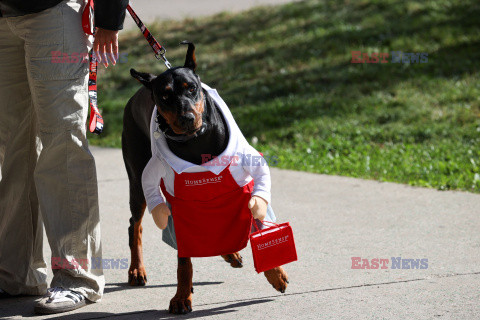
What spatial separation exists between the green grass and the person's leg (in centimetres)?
332

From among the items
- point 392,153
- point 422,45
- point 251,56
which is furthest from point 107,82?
point 392,153

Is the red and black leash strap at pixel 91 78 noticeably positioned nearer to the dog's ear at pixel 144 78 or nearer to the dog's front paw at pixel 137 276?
the dog's ear at pixel 144 78

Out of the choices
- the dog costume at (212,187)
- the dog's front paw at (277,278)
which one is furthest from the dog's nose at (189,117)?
the dog's front paw at (277,278)

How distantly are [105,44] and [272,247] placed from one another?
1.44m

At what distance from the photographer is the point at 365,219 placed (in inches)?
208

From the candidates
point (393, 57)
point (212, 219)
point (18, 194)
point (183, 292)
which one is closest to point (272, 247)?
point (212, 219)

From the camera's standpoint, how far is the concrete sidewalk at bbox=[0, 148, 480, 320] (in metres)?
3.69

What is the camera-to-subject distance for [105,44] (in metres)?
3.93

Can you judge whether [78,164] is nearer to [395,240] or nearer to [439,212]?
[395,240]

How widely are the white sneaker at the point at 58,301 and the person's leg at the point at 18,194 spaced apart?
0.39 m

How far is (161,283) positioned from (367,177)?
9.19 ft

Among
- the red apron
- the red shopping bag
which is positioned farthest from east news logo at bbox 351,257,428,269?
the red apron

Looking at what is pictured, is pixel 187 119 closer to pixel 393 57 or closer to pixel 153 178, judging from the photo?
pixel 153 178

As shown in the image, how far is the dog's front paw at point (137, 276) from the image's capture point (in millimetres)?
4242
